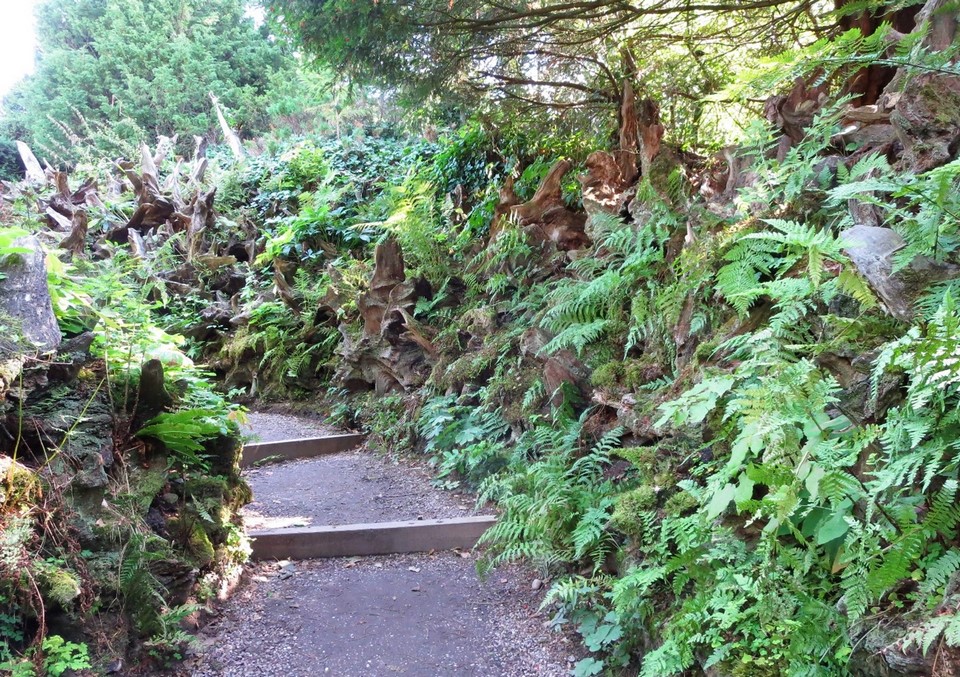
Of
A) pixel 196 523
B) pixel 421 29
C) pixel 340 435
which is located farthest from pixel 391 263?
pixel 196 523

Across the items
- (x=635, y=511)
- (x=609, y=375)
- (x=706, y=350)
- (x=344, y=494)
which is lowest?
(x=344, y=494)

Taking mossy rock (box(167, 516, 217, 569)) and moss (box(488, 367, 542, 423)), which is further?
moss (box(488, 367, 542, 423))

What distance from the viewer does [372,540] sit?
462 centimetres

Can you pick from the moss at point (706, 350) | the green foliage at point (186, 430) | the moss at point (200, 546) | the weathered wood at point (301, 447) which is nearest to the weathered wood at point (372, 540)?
the moss at point (200, 546)

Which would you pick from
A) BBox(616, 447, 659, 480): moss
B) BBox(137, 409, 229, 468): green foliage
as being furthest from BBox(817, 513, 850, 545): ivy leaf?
BBox(137, 409, 229, 468): green foliage

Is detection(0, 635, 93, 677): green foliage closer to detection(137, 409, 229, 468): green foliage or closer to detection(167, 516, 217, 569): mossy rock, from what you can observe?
detection(167, 516, 217, 569): mossy rock

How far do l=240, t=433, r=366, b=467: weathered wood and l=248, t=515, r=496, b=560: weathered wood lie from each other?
2444 millimetres

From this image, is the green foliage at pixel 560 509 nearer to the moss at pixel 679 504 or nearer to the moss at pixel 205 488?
the moss at pixel 679 504

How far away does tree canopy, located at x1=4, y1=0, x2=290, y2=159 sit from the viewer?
22047 millimetres

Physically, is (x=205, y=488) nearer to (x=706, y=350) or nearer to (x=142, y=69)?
(x=706, y=350)

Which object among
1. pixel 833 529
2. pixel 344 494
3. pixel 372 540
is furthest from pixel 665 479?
pixel 344 494

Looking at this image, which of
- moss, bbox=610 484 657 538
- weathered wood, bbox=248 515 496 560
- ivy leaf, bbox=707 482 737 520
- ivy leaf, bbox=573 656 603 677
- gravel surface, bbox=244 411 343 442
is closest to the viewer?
ivy leaf, bbox=707 482 737 520

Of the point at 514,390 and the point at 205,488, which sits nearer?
the point at 205,488

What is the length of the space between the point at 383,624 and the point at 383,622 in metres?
0.02
